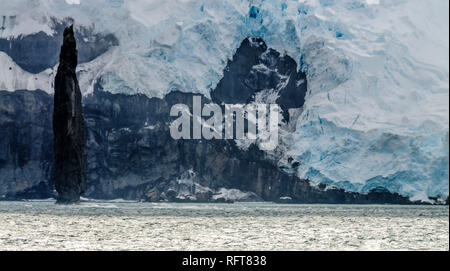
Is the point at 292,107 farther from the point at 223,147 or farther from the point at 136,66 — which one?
the point at 136,66

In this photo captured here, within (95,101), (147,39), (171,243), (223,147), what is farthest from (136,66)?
(171,243)

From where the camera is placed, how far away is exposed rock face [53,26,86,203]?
53500mm

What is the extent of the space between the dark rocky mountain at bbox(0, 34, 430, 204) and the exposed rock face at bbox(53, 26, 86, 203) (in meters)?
31.4

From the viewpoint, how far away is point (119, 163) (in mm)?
90375

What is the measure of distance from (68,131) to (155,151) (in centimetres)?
3835

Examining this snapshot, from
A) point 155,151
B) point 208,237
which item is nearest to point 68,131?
point 208,237

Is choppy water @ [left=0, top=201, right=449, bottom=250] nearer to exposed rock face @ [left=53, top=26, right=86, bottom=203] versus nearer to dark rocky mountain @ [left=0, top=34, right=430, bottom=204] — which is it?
exposed rock face @ [left=53, top=26, right=86, bottom=203]

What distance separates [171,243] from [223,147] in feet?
229

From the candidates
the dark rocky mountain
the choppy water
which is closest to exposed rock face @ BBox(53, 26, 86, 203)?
the choppy water

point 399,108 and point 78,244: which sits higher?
point 399,108


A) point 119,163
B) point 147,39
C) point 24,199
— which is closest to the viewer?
point 147,39

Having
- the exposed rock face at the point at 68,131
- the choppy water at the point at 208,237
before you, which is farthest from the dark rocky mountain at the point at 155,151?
the choppy water at the point at 208,237

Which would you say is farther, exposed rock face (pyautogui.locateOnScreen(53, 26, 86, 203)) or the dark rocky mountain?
the dark rocky mountain

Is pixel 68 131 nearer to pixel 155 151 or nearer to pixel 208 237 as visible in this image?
pixel 208 237
